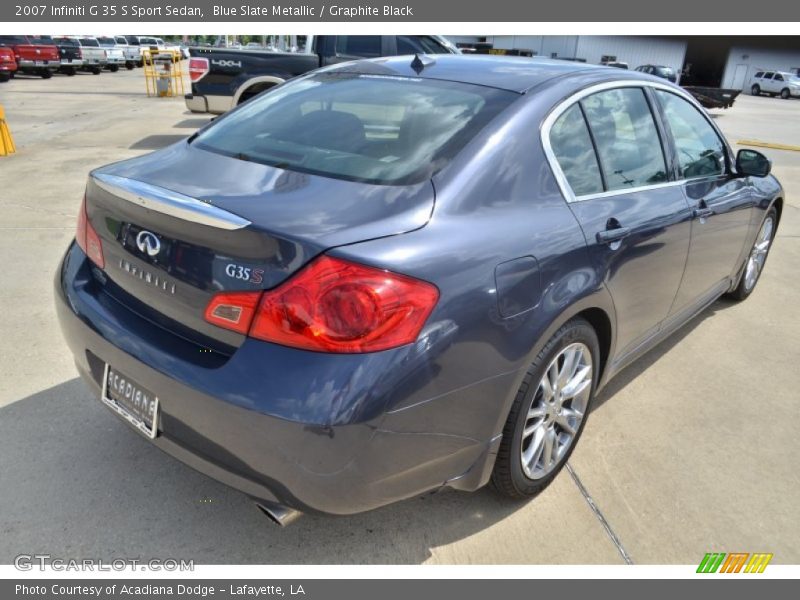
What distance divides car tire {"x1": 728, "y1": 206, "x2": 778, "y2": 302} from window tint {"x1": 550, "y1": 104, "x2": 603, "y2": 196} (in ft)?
8.52

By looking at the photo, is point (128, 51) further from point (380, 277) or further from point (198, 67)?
point (380, 277)

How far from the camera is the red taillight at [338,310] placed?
1732mm

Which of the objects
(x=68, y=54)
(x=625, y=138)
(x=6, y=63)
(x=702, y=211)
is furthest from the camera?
(x=68, y=54)

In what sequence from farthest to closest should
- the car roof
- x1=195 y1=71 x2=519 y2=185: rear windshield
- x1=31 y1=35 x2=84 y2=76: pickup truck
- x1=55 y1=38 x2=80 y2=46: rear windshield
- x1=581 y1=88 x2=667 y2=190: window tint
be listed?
1. x1=55 y1=38 x2=80 y2=46: rear windshield
2. x1=31 y1=35 x2=84 y2=76: pickup truck
3. x1=581 y1=88 x2=667 y2=190: window tint
4. the car roof
5. x1=195 y1=71 x2=519 y2=185: rear windshield

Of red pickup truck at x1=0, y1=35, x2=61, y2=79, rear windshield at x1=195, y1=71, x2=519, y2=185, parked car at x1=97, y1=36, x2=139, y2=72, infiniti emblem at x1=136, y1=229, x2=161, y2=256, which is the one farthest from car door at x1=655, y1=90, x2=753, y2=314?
parked car at x1=97, y1=36, x2=139, y2=72

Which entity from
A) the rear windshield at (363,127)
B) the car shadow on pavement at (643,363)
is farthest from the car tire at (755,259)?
the rear windshield at (363,127)

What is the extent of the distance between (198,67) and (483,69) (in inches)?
334

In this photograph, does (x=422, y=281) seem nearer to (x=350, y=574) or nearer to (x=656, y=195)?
(x=350, y=574)

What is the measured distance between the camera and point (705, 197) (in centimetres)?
329

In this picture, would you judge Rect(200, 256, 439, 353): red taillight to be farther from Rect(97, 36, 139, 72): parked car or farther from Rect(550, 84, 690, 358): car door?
Rect(97, 36, 139, 72): parked car

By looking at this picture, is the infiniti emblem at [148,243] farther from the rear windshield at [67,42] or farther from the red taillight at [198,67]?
the rear windshield at [67,42]

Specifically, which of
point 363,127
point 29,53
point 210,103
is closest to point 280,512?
point 363,127

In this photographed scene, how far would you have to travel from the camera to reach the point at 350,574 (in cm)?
221

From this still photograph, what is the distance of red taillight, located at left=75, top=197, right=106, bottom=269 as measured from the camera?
2.30 meters
